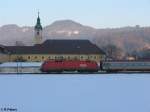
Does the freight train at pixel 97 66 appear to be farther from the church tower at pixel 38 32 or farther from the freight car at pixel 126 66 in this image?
the church tower at pixel 38 32

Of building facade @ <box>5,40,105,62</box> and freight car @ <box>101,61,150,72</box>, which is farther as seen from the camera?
building facade @ <box>5,40,105,62</box>
